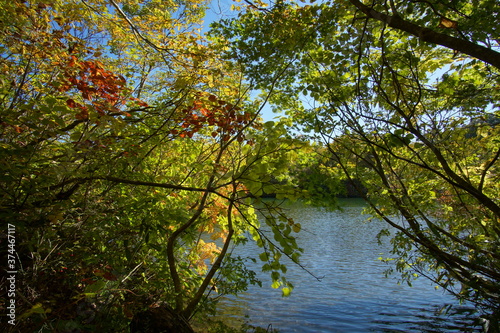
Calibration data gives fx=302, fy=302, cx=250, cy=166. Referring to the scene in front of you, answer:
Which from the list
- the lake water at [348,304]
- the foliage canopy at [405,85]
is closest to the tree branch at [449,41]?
the foliage canopy at [405,85]

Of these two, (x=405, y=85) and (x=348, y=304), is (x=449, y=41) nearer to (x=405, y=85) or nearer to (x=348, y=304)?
(x=405, y=85)

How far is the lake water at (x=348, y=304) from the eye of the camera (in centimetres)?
614

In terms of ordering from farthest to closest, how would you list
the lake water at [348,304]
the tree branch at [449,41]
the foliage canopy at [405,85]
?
the lake water at [348,304]
the foliage canopy at [405,85]
the tree branch at [449,41]

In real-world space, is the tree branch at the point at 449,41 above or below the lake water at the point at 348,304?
above

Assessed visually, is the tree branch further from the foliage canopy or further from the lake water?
the lake water

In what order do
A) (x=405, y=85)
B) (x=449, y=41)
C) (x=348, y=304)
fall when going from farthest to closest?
(x=348, y=304)
(x=405, y=85)
(x=449, y=41)

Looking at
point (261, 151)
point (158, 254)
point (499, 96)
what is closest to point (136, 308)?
point (158, 254)

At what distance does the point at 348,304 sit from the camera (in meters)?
7.29

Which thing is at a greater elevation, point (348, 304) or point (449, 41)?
point (449, 41)

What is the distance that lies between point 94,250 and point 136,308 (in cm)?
103

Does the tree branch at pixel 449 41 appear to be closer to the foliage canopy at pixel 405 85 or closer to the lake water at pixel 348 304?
the foliage canopy at pixel 405 85

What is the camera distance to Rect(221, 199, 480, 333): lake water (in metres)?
6.14

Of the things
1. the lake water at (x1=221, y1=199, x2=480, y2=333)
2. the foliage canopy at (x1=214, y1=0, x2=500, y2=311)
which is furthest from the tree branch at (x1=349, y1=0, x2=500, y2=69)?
the lake water at (x1=221, y1=199, x2=480, y2=333)

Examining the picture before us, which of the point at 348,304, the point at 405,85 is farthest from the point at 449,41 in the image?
the point at 348,304
